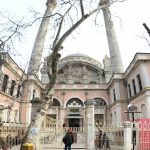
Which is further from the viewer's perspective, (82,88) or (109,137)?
(82,88)

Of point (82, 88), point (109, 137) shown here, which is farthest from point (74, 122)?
point (109, 137)

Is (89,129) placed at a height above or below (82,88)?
below

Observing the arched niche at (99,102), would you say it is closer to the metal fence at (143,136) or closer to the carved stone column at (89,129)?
the carved stone column at (89,129)

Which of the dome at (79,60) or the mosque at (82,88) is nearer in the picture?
the mosque at (82,88)

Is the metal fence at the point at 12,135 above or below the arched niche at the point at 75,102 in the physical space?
below

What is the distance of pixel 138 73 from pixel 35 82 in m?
12.9

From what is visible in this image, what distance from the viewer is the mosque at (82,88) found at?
2194cm

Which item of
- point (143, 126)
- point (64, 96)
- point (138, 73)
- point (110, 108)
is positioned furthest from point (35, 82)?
point (143, 126)

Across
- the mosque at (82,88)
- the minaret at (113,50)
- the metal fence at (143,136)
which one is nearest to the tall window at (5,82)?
the mosque at (82,88)

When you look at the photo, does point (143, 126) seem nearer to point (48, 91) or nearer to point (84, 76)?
point (48, 91)

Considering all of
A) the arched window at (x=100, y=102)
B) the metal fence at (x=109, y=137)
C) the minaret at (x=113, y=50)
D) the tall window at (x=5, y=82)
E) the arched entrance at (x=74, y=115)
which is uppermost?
the minaret at (x=113, y=50)

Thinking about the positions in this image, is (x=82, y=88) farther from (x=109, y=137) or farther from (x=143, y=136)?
(x=143, y=136)

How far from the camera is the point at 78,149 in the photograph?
14539mm

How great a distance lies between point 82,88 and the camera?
111ft
